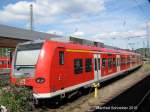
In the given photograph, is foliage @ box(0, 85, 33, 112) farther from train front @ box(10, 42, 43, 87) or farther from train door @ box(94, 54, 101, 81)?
train door @ box(94, 54, 101, 81)

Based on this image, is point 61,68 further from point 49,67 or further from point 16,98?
point 16,98

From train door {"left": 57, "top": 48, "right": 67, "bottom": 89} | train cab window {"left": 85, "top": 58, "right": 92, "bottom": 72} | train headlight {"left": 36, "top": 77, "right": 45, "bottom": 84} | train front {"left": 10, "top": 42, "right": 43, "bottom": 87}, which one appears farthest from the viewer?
train cab window {"left": 85, "top": 58, "right": 92, "bottom": 72}

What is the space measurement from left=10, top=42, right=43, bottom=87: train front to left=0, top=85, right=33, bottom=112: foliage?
86 cm

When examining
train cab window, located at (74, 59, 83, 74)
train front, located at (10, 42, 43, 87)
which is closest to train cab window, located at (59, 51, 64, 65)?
train front, located at (10, 42, 43, 87)

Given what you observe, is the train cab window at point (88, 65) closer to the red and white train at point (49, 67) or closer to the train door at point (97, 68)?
the red and white train at point (49, 67)

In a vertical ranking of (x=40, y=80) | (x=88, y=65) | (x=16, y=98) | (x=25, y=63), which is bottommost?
(x=16, y=98)

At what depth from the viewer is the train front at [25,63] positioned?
12.0 metres

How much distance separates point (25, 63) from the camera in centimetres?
1250

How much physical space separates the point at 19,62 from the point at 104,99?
16.1ft

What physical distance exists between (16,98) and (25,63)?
92.2 inches

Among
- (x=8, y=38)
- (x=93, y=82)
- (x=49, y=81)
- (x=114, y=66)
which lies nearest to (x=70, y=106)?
(x=49, y=81)

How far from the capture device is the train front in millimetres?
12023

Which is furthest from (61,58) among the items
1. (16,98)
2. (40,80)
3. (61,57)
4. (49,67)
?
(16,98)

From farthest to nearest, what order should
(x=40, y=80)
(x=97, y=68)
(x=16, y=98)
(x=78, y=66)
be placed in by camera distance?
(x=97, y=68), (x=78, y=66), (x=40, y=80), (x=16, y=98)
